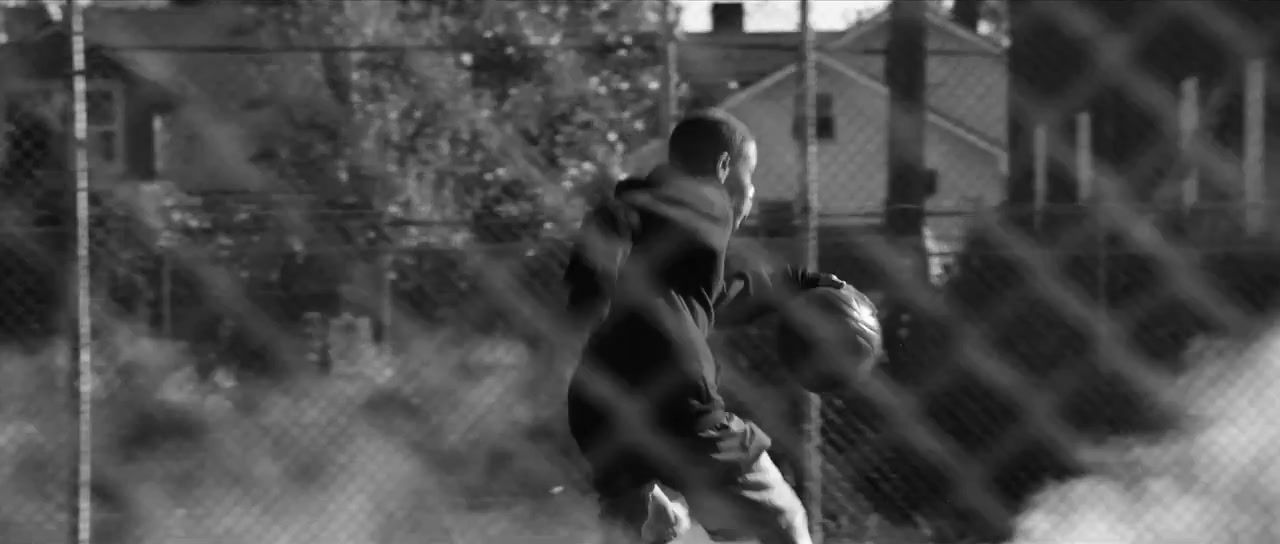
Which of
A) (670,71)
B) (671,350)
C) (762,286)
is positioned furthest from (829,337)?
(670,71)

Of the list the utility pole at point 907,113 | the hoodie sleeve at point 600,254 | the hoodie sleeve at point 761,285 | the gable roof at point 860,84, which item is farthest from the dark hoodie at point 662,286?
the utility pole at point 907,113

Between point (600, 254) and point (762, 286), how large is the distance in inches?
19.8

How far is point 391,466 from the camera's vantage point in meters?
5.30

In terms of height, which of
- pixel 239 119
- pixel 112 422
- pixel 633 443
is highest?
pixel 239 119

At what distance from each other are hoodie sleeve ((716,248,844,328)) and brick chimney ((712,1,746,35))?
1.10 metres

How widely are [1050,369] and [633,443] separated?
1.96 meters

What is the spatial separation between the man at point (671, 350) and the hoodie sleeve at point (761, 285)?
49 mm

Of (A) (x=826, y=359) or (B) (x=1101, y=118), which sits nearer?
(A) (x=826, y=359)

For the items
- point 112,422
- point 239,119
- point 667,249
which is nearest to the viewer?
point 667,249

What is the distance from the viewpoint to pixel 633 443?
3602 millimetres

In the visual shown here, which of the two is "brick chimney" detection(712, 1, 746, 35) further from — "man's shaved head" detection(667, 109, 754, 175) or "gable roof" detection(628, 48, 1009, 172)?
"man's shaved head" detection(667, 109, 754, 175)

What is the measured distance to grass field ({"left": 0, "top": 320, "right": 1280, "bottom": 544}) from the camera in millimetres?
5125

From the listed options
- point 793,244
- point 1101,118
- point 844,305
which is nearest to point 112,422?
point 793,244

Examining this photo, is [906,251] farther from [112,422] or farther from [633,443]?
[112,422]
